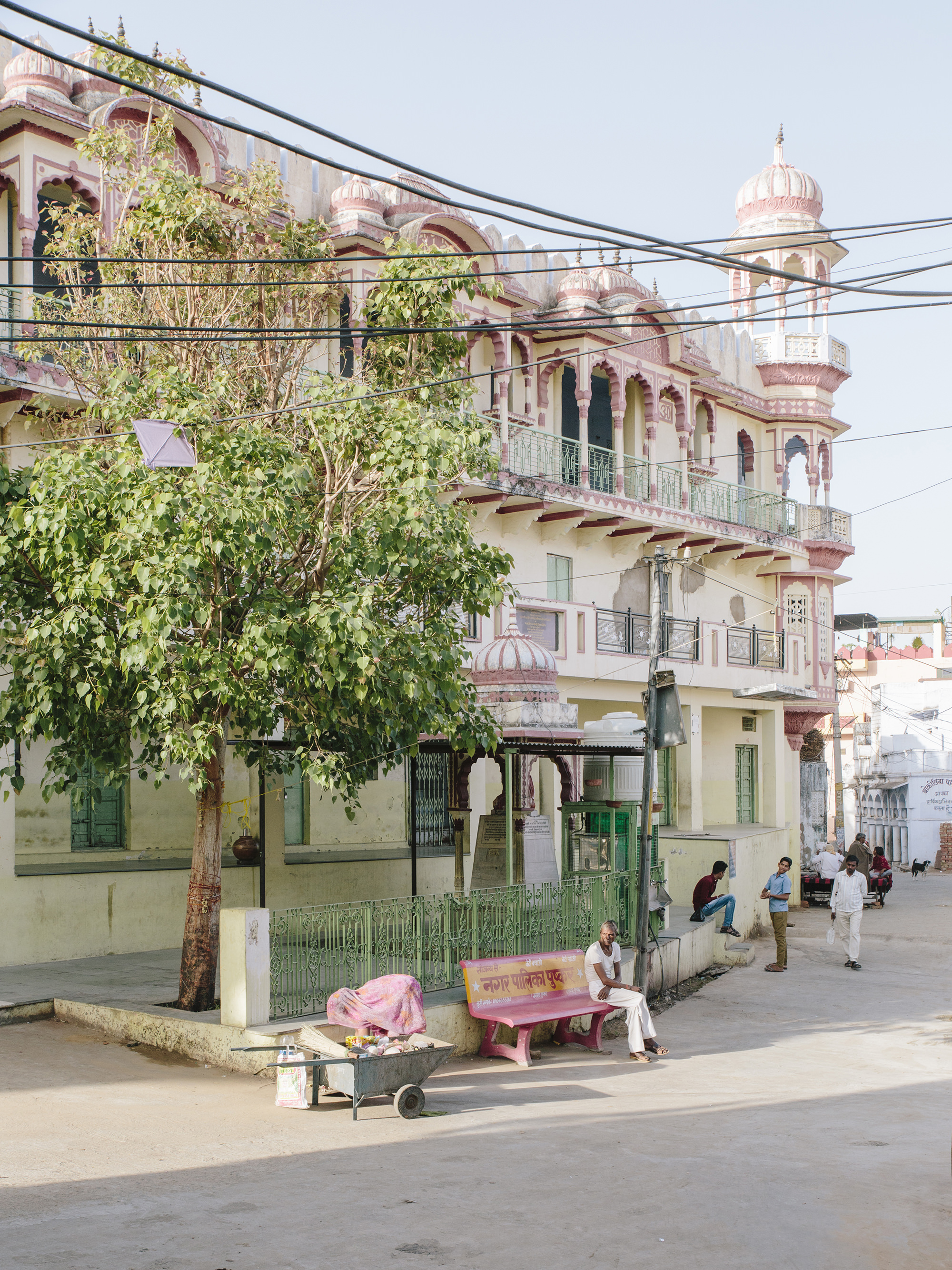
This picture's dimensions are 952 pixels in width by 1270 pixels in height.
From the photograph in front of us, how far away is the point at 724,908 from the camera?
64.9ft

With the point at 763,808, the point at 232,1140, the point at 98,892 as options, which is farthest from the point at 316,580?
the point at 763,808

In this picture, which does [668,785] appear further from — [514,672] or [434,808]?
[514,672]

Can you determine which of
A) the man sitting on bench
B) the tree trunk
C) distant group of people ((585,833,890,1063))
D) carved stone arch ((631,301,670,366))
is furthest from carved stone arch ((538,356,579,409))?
the tree trunk

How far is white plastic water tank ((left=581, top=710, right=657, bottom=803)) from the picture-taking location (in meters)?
17.1

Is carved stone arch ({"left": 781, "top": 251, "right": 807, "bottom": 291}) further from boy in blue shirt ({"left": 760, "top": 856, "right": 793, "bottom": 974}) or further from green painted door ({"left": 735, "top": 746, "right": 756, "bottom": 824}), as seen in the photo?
boy in blue shirt ({"left": 760, "top": 856, "right": 793, "bottom": 974})

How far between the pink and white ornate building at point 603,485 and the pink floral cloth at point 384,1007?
16.8 ft

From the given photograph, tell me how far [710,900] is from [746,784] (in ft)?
34.0

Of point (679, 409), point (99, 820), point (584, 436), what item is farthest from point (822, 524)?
point (99, 820)

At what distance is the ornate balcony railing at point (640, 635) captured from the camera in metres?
23.4

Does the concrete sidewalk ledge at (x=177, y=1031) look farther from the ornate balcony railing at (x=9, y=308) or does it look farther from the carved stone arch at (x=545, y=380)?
the carved stone arch at (x=545, y=380)

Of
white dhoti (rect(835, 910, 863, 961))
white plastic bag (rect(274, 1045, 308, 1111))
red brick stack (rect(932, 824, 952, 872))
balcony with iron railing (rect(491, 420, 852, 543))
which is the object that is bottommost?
red brick stack (rect(932, 824, 952, 872))

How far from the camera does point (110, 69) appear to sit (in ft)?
38.2

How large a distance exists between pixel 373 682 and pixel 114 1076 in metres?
3.78

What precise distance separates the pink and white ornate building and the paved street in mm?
5690
